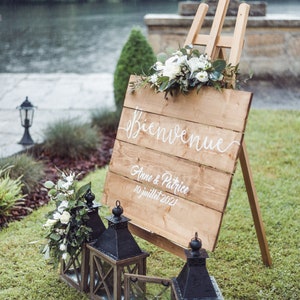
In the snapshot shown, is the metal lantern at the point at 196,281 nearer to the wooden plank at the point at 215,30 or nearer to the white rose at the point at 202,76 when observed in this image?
the white rose at the point at 202,76

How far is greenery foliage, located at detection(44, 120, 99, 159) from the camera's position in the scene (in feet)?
18.1

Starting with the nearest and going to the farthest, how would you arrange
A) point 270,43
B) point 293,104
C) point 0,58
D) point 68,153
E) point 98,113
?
point 68,153, point 98,113, point 293,104, point 270,43, point 0,58

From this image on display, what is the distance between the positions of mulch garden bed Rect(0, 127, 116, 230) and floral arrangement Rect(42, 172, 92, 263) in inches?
46.7

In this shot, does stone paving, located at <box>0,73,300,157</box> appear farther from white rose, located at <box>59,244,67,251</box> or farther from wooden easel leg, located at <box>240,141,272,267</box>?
wooden easel leg, located at <box>240,141,272,267</box>

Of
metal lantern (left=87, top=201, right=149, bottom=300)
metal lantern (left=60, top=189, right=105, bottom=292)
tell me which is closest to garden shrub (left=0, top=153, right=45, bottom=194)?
metal lantern (left=60, top=189, right=105, bottom=292)

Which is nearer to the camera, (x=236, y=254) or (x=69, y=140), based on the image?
(x=236, y=254)

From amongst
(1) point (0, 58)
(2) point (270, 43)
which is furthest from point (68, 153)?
(1) point (0, 58)

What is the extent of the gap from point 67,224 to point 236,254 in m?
1.20

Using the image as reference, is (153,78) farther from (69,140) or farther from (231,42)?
(69,140)

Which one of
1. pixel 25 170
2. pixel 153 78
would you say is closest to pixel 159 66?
pixel 153 78

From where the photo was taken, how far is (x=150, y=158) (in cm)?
307

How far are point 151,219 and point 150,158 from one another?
326 mm

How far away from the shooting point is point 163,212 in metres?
2.95

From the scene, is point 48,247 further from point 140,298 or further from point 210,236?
point 210,236
